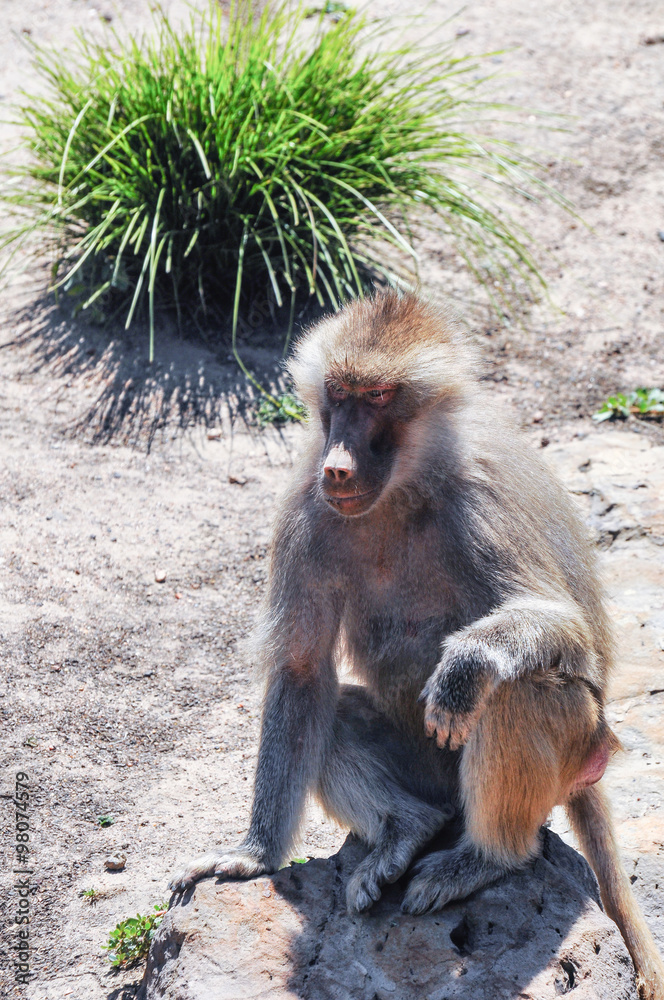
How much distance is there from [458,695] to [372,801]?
61cm

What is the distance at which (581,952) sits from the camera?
2.67 m

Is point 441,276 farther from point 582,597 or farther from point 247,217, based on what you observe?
point 582,597

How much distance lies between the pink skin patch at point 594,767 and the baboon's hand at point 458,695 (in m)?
0.49

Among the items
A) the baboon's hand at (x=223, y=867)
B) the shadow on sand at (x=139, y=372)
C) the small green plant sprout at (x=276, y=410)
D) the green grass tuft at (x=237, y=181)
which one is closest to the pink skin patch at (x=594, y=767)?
the baboon's hand at (x=223, y=867)

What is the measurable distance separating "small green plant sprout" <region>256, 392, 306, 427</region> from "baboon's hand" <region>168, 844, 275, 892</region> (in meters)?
3.25

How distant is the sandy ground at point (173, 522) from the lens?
362cm

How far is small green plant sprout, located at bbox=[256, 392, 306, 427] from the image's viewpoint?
5875 mm

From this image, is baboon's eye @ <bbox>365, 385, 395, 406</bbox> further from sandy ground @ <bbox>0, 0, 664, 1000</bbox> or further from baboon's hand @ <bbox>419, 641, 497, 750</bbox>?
sandy ground @ <bbox>0, 0, 664, 1000</bbox>

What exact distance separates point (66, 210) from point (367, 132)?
1982mm

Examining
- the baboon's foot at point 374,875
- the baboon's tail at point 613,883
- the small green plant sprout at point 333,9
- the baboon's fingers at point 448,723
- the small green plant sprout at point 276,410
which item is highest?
the small green plant sprout at point 333,9

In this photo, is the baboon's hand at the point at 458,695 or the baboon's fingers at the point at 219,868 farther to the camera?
the baboon's fingers at the point at 219,868

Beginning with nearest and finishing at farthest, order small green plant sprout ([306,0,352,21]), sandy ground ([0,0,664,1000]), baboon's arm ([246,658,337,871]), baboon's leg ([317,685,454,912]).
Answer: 1. baboon's leg ([317,685,454,912])
2. baboon's arm ([246,658,337,871])
3. sandy ground ([0,0,664,1000])
4. small green plant sprout ([306,0,352,21])

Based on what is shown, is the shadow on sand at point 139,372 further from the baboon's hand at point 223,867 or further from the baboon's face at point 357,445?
the baboon's hand at point 223,867

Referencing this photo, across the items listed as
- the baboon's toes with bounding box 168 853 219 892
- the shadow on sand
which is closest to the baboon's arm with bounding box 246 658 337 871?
the baboon's toes with bounding box 168 853 219 892
